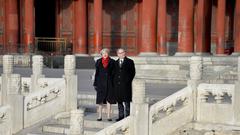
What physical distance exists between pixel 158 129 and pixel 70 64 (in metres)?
3.13

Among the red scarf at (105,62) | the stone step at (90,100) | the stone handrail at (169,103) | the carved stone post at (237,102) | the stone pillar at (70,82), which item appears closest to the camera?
the stone handrail at (169,103)

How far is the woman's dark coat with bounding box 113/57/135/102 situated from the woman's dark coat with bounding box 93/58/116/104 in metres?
0.25

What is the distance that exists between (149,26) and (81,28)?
6.44 meters

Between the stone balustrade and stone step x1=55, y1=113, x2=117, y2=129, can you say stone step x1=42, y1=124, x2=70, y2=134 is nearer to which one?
stone step x1=55, y1=113, x2=117, y2=129

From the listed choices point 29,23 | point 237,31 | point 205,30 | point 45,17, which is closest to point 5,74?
point 205,30

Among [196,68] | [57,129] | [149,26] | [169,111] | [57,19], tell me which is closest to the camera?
[169,111]

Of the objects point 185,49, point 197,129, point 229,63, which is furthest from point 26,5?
point 197,129

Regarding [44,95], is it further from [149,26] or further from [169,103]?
[149,26]

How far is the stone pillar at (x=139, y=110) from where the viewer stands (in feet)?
31.1

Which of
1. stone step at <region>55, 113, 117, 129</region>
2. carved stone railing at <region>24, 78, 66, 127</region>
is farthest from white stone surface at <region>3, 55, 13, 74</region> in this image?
stone step at <region>55, 113, 117, 129</region>

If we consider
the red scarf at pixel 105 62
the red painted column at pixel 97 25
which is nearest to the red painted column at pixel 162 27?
the red painted column at pixel 97 25

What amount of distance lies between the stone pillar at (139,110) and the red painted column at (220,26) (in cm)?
2141

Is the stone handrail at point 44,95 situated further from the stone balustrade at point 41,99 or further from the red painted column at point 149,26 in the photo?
the red painted column at point 149,26

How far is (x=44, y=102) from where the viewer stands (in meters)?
11.9
